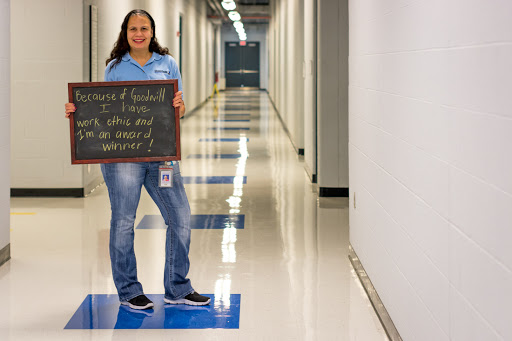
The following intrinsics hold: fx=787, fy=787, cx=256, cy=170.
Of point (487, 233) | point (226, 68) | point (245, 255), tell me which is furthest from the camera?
point (226, 68)

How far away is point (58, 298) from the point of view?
4176mm

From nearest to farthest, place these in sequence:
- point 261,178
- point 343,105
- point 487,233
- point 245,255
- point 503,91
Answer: point 503,91 → point 487,233 → point 245,255 → point 343,105 → point 261,178

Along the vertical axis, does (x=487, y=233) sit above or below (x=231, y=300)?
above

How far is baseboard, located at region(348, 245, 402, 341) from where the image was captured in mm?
3484

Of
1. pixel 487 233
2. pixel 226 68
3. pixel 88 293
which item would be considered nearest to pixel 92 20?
pixel 88 293

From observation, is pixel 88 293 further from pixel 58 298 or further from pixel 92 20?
pixel 92 20

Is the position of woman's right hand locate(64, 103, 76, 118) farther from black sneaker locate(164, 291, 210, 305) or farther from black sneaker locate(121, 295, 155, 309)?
black sneaker locate(164, 291, 210, 305)

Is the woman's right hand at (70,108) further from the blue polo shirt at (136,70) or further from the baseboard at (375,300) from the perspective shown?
the baseboard at (375,300)

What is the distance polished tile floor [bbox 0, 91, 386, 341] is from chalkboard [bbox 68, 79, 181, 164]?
79 cm

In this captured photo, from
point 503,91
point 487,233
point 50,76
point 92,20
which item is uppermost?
point 92,20

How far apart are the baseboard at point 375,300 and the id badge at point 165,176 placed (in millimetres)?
1181

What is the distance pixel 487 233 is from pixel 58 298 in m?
2.72

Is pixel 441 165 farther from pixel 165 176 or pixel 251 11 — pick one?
pixel 251 11

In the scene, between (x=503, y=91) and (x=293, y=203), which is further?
(x=293, y=203)
